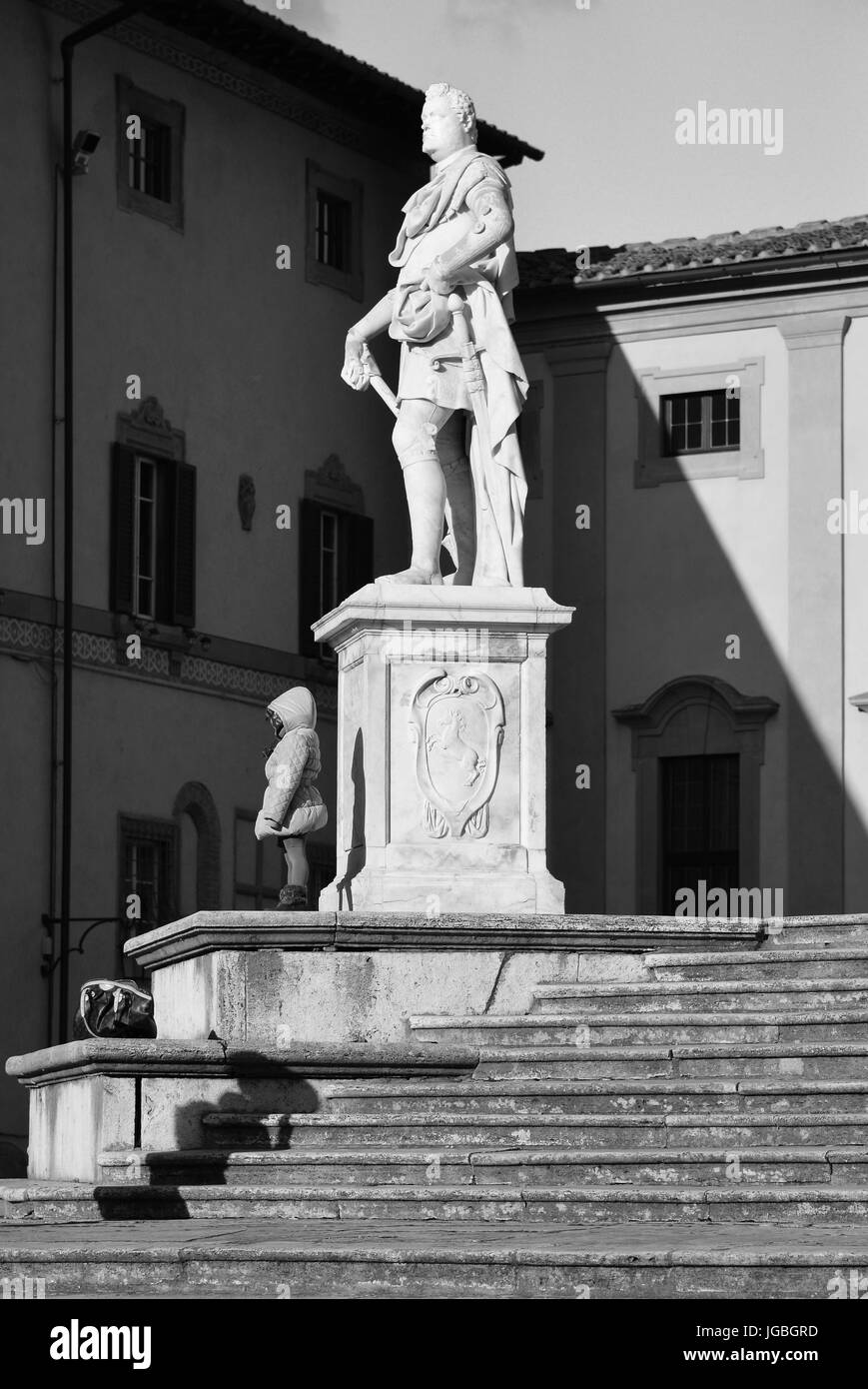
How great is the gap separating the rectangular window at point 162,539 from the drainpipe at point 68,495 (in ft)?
3.79

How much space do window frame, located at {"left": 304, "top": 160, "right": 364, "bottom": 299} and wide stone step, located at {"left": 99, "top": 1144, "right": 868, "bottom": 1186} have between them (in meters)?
22.5

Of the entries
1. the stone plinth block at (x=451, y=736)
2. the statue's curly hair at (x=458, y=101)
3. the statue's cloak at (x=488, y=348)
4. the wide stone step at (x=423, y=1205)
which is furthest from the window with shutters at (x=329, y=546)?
the wide stone step at (x=423, y=1205)

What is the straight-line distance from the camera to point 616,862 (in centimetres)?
3478

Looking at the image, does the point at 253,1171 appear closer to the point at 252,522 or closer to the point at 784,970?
the point at 784,970

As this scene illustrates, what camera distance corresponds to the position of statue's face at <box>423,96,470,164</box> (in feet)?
53.3

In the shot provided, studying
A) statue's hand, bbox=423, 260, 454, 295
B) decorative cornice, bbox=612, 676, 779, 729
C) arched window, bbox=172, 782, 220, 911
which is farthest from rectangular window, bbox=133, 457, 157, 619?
statue's hand, bbox=423, 260, 454, 295

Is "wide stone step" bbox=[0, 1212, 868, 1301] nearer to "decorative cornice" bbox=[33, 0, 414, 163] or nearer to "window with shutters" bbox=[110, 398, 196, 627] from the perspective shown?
"window with shutters" bbox=[110, 398, 196, 627]

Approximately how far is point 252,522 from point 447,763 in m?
17.5

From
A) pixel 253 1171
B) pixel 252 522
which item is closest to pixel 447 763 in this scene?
pixel 253 1171

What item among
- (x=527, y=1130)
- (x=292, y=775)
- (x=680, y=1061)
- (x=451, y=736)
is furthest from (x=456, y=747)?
(x=527, y=1130)

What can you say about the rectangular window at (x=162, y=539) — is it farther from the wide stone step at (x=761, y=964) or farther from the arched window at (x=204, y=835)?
the wide stone step at (x=761, y=964)

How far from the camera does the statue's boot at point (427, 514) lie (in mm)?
15766

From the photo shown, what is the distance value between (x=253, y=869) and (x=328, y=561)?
4.35 m

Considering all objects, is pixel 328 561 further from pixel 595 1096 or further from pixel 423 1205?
pixel 423 1205
